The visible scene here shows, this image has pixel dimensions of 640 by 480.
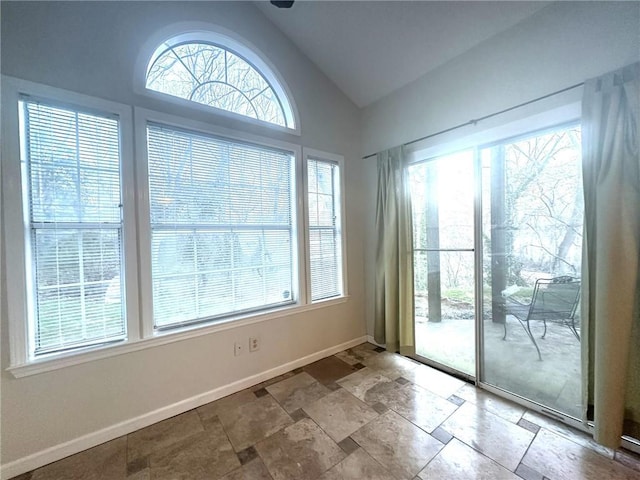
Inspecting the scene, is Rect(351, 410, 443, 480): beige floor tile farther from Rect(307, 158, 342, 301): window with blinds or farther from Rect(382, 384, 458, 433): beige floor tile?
Rect(307, 158, 342, 301): window with blinds

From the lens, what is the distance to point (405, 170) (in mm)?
2658

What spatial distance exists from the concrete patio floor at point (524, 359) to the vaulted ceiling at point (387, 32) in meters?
2.34

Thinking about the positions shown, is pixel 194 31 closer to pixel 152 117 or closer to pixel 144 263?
pixel 152 117

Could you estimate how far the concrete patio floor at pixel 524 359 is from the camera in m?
1.77

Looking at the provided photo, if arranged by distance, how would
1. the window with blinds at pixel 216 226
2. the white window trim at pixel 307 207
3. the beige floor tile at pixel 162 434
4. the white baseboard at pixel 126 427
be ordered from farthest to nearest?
the white window trim at pixel 307 207 < the window with blinds at pixel 216 226 < the beige floor tile at pixel 162 434 < the white baseboard at pixel 126 427

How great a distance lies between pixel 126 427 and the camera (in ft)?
5.65

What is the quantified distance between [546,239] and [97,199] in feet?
10.4

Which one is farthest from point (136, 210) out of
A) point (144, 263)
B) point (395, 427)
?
point (395, 427)

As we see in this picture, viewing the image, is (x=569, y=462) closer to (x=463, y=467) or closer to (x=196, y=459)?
(x=463, y=467)

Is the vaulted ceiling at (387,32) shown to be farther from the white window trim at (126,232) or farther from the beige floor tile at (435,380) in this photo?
→ the beige floor tile at (435,380)

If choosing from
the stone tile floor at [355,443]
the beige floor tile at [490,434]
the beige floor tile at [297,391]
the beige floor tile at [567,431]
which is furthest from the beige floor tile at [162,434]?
the beige floor tile at [567,431]

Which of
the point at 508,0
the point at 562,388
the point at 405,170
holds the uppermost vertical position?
the point at 508,0

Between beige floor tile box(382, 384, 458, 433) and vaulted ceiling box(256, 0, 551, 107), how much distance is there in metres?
2.94

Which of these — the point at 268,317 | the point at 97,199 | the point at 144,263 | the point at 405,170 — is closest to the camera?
the point at 97,199
